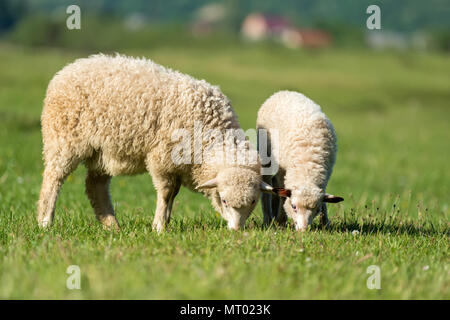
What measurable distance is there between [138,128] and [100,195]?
4.21ft

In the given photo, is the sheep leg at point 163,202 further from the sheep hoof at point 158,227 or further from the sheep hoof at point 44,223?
the sheep hoof at point 44,223

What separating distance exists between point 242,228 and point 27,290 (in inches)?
102

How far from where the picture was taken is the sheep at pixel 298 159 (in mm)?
5965

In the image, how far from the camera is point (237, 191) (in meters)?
5.84

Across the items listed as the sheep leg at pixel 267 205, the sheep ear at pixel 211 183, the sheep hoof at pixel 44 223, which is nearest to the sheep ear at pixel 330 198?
the sheep leg at pixel 267 205

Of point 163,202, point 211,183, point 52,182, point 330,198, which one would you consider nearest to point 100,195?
point 52,182

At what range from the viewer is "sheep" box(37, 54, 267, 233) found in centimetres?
607

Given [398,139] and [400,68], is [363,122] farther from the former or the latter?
[400,68]

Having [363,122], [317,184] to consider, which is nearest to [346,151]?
[363,122]

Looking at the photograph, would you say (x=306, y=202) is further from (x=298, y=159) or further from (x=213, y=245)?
(x=213, y=245)

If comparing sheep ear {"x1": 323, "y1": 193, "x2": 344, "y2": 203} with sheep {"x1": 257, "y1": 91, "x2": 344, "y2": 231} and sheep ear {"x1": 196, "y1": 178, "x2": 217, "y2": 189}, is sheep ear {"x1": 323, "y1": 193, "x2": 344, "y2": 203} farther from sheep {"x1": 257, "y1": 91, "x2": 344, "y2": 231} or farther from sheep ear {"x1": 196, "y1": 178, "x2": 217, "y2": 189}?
sheep ear {"x1": 196, "y1": 178, "x2": 217, "y2": 189}

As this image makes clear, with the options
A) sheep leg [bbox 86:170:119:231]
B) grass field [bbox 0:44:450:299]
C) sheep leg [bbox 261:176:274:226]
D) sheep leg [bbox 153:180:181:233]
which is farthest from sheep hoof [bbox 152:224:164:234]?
sheep leg [bbox 261:176:274:226]

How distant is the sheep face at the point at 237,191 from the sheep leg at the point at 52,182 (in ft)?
5.04

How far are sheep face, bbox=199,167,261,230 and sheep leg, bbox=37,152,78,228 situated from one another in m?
1.54
